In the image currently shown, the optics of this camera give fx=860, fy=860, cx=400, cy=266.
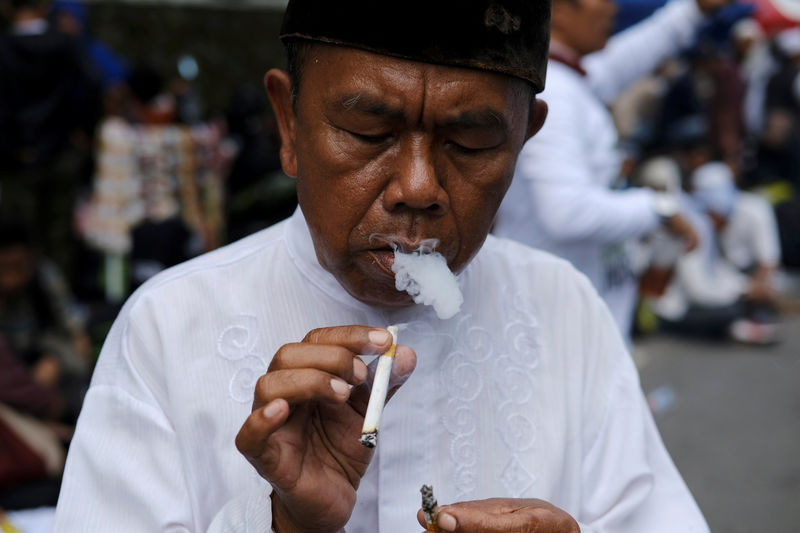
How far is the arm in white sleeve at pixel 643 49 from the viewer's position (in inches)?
166

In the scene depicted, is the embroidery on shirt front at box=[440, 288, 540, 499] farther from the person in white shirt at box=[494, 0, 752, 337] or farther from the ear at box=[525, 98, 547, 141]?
the person in white shirt at box=[494, 0, 752, 337]

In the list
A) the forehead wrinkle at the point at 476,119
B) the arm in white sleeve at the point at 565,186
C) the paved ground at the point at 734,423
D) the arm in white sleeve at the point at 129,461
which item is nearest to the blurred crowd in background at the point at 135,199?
the paved ground at the point at 734,423

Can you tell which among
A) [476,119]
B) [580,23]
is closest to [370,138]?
[476,119]

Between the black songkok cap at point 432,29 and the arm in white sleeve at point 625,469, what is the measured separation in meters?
0.70

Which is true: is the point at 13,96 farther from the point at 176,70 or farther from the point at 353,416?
the point at 353,416

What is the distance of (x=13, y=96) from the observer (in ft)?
20.7

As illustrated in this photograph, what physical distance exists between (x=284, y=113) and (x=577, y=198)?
1925 mm

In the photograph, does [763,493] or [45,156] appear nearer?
[763,493]

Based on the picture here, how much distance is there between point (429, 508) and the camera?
1289mm

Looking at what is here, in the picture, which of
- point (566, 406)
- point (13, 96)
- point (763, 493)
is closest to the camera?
point (566, 406)

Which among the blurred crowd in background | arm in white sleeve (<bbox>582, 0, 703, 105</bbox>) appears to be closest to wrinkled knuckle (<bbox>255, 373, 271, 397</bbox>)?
the blurred crowd in background

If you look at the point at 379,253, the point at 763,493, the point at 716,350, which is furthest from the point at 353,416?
the point at 716,350

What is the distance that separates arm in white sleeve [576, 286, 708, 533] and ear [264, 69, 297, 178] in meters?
0.75

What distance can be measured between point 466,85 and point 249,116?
23.4ft
